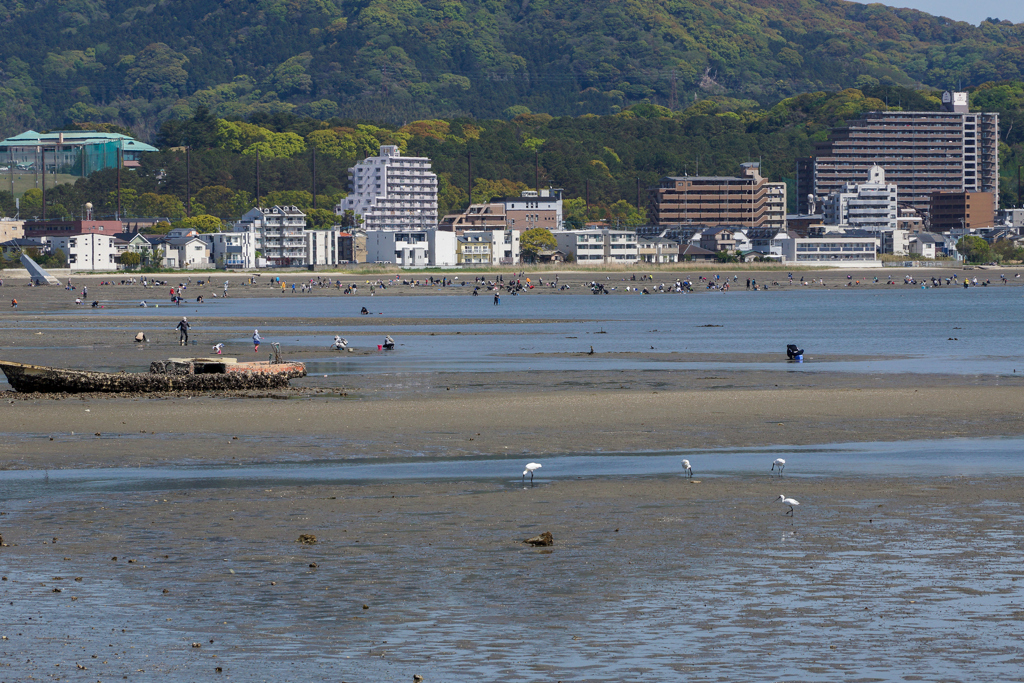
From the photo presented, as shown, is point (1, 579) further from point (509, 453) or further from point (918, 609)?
point (509, 453)

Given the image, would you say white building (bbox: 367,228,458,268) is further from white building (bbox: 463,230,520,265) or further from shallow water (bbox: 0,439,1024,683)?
shallow water (bbox: 0,439,1024,683)

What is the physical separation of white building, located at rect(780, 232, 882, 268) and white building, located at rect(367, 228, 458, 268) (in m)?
50.4

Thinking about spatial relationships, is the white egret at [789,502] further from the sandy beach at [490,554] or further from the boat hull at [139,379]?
the boat hull at [139,379]

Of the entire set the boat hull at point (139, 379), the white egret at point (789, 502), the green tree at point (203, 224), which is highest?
the green tree at point (203, 224)

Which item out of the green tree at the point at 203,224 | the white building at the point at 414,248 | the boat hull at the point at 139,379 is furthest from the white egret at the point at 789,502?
the green tree at the point at 203,224

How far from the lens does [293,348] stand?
51.2 m

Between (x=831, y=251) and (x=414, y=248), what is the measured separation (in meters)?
63.5

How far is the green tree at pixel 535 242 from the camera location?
18925 centimetres

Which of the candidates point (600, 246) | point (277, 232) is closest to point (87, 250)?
point (277, 232)

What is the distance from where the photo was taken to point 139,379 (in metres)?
32.9

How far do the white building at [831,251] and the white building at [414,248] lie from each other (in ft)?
165

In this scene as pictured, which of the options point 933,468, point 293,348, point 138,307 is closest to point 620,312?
point 138,307

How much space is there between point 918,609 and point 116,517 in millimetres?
9988

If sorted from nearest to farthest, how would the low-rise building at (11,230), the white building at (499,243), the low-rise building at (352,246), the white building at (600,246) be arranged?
1. the low-rise building at (11,230)
2. the low-rise building at (352,246)
3. the white building at (600,246)
4. the white building at (499,243)
